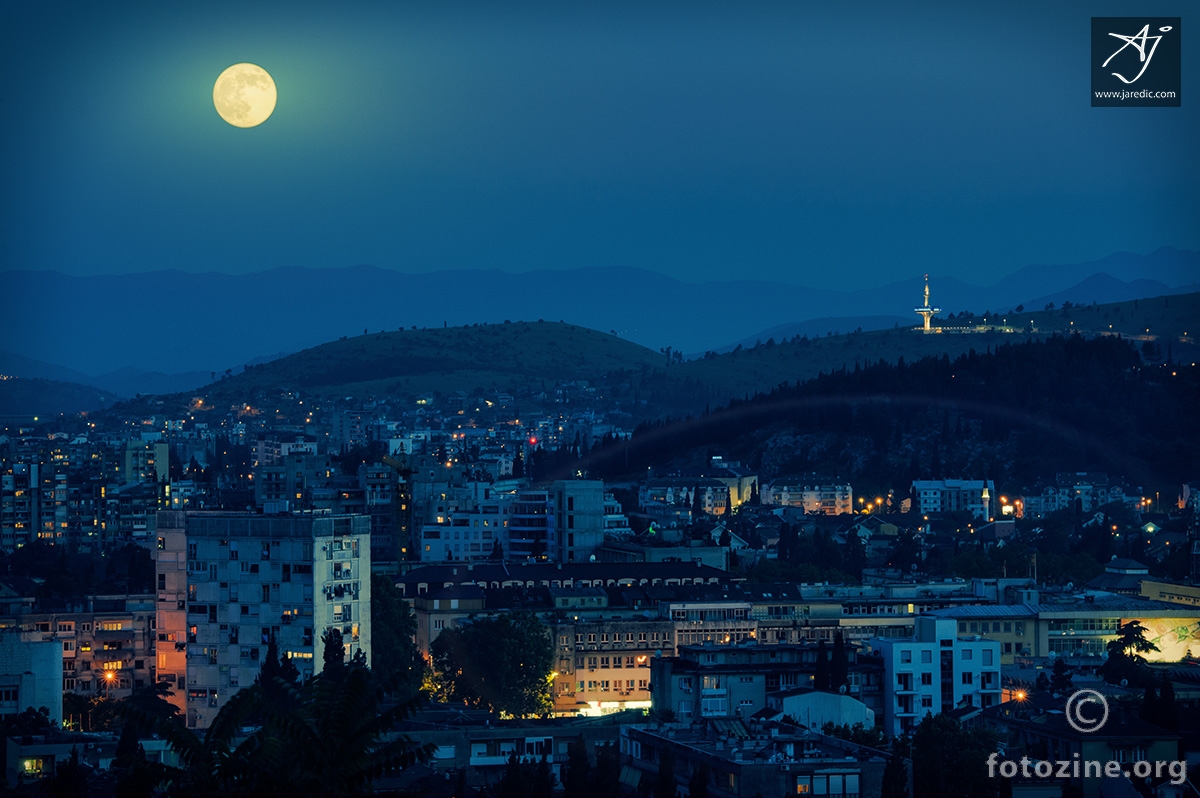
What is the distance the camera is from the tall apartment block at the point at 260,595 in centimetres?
4656

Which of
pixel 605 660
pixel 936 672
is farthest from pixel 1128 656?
pixel 605 660

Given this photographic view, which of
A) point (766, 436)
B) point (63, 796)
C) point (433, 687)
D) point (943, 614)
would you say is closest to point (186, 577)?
point (433, 687)

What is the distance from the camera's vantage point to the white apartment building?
4469 centimetres

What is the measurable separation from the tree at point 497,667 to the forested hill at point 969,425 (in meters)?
73.2

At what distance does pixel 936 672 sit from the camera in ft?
148

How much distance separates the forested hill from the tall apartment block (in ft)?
246

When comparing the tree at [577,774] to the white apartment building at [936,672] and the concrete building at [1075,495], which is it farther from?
the concrete building at [1075,495]

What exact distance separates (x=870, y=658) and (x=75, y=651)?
19.9 meters

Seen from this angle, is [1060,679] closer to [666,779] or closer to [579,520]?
[666,779]

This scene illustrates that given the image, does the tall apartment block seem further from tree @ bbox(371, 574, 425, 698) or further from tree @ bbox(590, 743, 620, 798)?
tree @ bbox(590, 743, 620, 798)

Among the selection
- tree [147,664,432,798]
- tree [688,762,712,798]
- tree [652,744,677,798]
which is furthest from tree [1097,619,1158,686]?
tree [147,664,432,798]

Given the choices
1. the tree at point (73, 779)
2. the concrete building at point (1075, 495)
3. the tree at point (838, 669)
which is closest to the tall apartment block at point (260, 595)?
the tree at point (838, 669)

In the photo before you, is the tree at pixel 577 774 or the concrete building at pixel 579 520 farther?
the concrete building at pixel 579 520

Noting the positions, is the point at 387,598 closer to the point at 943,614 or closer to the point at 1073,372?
the point at 943,614
